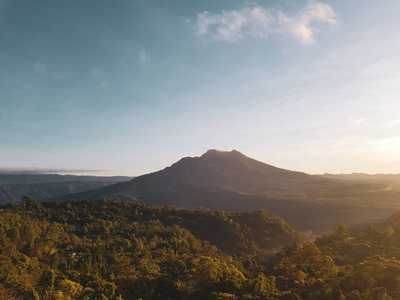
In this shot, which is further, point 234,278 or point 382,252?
point 382,252

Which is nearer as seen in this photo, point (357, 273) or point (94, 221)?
point (357, 273)

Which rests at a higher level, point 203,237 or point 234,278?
point 234,278

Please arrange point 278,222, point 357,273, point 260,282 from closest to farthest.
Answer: point 260,282, point 357,273, point 278,222

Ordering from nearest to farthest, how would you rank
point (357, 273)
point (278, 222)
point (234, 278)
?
point (234, 278) < point (357, 273) < point (278, 222)

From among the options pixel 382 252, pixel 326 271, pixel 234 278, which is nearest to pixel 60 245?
pixel 234 278

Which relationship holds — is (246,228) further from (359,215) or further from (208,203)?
(208,203)

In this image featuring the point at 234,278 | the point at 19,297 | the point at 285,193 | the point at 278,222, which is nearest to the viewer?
the point at 19,297

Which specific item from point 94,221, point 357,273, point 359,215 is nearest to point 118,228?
point 94,221

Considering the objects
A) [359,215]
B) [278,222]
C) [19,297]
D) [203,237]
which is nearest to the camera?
[19,297]

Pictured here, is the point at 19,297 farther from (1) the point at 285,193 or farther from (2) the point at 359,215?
(1) the point at 285,193
